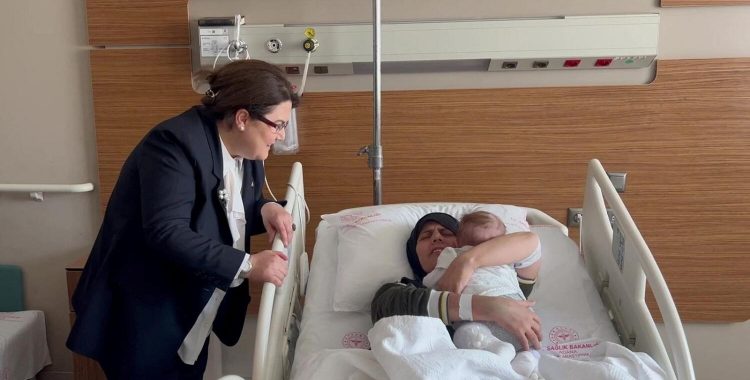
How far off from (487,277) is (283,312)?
0.51 metres

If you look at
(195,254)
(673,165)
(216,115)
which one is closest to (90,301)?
(195,254)

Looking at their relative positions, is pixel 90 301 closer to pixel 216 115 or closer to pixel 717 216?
pixel 216 115

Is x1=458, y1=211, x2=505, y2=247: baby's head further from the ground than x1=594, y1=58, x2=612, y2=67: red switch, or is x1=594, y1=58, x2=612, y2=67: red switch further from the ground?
x1=594, y1=58, x2=612, y2=67: red switch

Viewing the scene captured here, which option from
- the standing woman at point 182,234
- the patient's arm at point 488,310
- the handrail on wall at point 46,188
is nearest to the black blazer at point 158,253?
the standing woman at point 182,234

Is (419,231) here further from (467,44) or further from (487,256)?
(467,44)

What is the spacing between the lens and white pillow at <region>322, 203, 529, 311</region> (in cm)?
189

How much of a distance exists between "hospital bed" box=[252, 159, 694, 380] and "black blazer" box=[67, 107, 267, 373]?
0.19 m

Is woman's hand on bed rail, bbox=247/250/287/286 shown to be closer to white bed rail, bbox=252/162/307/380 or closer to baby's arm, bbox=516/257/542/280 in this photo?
white bed rail, bbox=252/162/307/380

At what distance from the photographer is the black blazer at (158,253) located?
165 centimetres

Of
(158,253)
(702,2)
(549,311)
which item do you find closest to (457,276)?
(549,311)

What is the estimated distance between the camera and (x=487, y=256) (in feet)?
5.82

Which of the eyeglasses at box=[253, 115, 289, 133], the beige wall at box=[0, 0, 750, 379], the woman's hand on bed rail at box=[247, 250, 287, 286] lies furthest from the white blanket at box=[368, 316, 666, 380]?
the beige wall at box=[0, 0, 750, 379]

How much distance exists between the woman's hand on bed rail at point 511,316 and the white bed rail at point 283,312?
452 millimetres

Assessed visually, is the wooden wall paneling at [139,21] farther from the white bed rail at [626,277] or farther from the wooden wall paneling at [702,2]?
the wooden wall paneling at [702,2]
